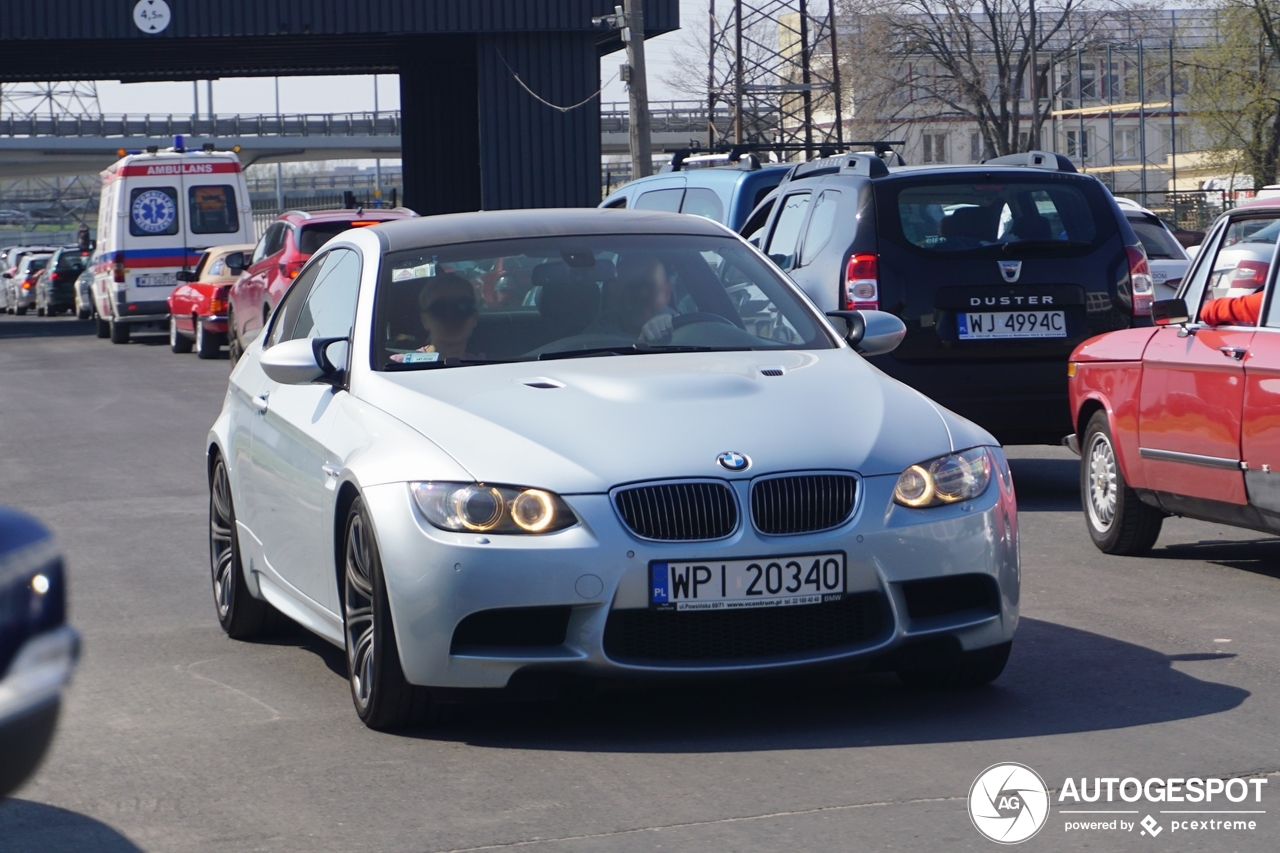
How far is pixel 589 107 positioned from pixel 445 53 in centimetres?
498

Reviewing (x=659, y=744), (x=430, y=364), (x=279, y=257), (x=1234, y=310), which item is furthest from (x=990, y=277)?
(x=279, y=257)

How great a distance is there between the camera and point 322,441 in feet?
19.5

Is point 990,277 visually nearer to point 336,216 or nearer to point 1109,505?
point 1109,505

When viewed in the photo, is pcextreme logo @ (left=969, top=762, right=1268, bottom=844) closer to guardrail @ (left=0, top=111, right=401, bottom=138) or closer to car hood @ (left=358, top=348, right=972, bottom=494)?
car hood @ (left=358, top=348, right=972, bottom=494)

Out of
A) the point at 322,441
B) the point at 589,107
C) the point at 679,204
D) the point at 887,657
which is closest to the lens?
the point at 887,657

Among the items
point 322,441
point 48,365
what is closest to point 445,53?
point 48,365

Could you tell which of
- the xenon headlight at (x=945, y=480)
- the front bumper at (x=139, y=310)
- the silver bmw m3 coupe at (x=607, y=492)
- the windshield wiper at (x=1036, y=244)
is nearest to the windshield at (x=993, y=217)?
the windshield wiper at (x=1036, y=244)

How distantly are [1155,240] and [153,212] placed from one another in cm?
1616

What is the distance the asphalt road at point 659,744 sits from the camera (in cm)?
443

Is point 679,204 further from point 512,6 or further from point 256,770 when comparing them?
point 512,6

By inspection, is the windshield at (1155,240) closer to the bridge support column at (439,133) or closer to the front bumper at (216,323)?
the front bumper at (216,323)

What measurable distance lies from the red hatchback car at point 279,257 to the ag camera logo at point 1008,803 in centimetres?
1503

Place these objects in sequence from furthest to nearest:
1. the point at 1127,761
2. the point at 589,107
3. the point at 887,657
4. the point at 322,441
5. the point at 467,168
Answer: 1. the point at 467,168
2. the point at 589,107
3. the point at 322,441
4. the point at 887,657
5. the point at 1127,761

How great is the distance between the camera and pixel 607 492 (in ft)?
16.7
